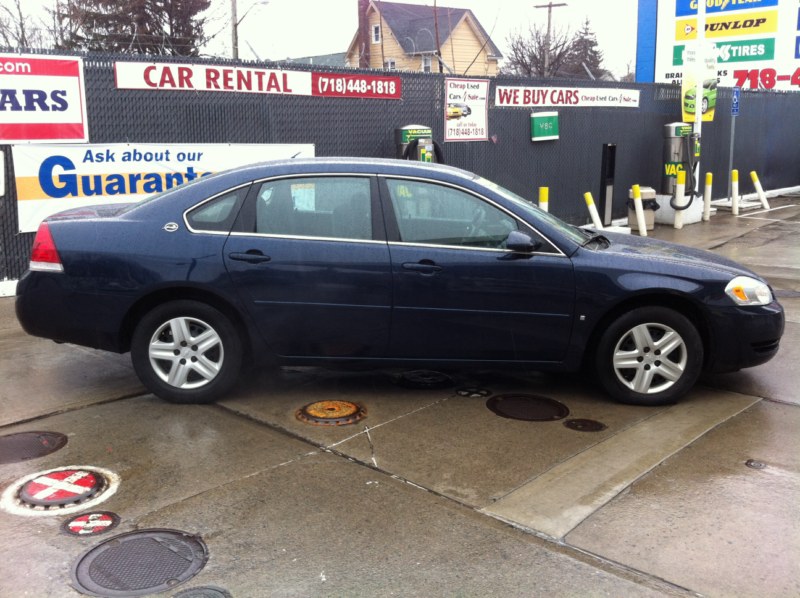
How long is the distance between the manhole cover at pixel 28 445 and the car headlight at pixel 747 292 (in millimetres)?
4380

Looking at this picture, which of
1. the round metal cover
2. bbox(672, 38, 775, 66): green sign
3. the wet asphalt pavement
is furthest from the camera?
bbox(672, 38, 775, 66): green sign

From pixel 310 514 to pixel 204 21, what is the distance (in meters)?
32.3

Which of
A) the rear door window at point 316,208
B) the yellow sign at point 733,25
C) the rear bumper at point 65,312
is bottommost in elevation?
the rear bumper at point 65,312

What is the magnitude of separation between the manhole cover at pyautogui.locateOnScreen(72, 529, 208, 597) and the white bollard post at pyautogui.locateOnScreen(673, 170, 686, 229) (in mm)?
13481

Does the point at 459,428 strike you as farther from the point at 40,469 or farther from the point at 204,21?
the point at 204,21

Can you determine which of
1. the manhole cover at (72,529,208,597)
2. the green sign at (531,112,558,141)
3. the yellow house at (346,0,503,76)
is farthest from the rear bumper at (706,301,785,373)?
the yellow house at (346,0,503,76)

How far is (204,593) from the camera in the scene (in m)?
3.24

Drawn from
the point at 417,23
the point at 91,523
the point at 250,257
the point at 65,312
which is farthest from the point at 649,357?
the point at 417,23

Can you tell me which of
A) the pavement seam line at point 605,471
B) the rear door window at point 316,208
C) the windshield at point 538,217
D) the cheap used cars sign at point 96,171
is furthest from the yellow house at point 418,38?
the pavement seam line at point 605,471

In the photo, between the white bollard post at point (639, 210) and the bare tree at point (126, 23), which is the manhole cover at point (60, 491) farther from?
the bare tree at point (126, 23)

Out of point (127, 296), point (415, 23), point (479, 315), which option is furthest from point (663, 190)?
point (415, 23)

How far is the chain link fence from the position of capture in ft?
29.1

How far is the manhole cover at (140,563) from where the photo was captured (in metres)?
3.29

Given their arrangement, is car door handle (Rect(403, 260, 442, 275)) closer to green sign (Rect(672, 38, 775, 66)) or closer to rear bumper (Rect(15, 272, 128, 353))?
rear bumper (Rect(15, 272, 128, 353))
